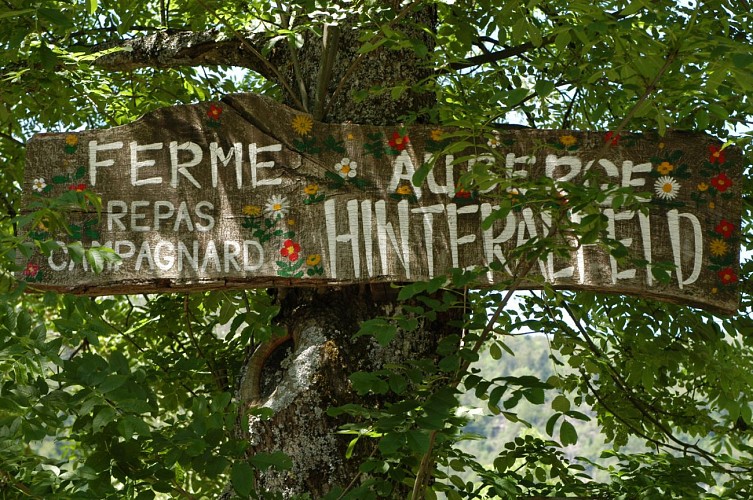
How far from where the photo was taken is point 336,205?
296 cm

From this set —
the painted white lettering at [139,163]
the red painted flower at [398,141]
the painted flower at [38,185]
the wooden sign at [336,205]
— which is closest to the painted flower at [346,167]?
the wooden sign at [336,205]

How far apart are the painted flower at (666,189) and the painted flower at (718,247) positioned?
0.68 feet

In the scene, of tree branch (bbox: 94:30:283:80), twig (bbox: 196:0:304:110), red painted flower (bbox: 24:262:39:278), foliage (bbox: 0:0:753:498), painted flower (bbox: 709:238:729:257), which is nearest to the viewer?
foliage (bbox: 0:0:753:498)

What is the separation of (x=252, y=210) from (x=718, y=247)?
5.28 feet

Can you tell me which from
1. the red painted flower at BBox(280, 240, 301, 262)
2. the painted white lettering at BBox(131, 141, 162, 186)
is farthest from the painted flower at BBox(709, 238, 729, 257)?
the painted white lettering at BBox(131, 141, 162, 186)

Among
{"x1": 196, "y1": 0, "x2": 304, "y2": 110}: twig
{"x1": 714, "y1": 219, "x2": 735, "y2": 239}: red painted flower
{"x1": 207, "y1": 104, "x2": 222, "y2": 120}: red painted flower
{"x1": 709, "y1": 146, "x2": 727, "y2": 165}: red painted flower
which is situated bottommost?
{"x1": 714, "y1": 219, "x2": 735, "y2": 239}: red painted flower

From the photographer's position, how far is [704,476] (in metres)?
3.11

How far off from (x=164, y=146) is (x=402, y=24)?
102 centimetres

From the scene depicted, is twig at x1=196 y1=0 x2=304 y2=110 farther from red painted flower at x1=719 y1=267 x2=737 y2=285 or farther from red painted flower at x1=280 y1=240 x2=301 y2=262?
red painted flower at x1=719 y1=267 x2=737 y2=285

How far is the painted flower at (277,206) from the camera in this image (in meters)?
2.97

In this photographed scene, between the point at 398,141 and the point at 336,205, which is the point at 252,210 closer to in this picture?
the point at 336,205

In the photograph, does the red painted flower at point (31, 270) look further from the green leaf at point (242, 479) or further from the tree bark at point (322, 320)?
the green leaf at point (242, 479)

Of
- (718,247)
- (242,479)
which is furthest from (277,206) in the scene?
(718,247)

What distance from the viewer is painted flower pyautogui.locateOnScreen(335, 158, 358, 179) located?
2.99m
